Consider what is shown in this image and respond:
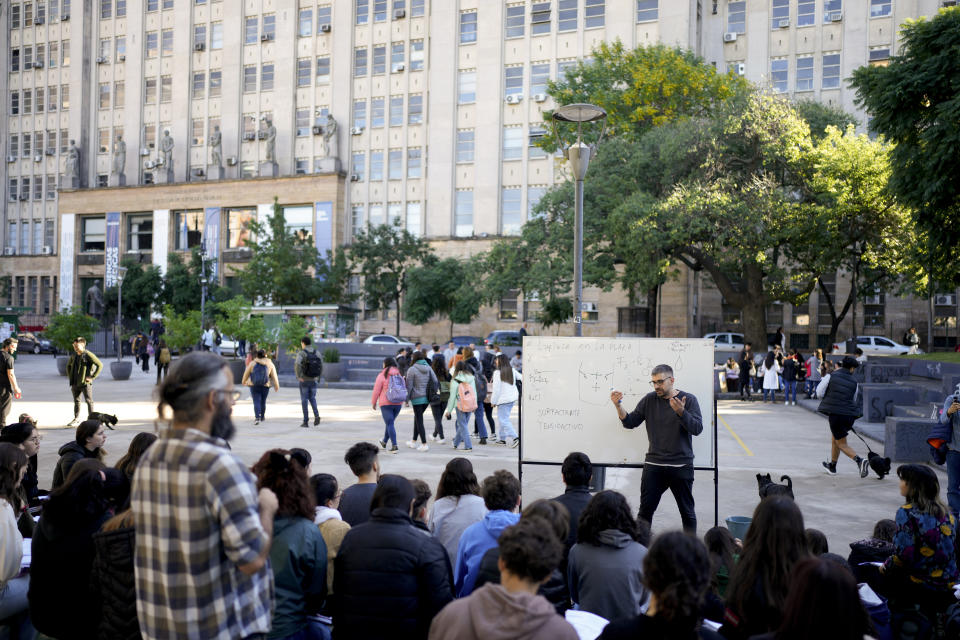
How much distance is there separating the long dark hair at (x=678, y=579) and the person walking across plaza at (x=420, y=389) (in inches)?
429

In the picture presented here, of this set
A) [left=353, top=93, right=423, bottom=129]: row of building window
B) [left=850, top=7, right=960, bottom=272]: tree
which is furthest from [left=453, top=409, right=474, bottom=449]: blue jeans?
[left=353, top=93, right=423, bottom=129]: row of building window

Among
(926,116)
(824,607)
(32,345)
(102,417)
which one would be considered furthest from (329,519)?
(32,345)

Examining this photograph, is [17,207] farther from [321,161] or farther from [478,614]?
[478,614]

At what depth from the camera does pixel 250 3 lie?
56.2 m

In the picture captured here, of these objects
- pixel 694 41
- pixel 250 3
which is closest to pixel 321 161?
pixel 250 3

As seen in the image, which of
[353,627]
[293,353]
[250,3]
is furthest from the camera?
[250,3]

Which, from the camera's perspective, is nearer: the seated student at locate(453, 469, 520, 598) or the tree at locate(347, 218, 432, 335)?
the seated student at locate(453, 469, 520, 598)

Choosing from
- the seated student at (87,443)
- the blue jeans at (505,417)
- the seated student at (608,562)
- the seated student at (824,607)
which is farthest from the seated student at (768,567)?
the blue jeans at (505,417)

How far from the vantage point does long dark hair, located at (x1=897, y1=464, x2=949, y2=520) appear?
4.87m

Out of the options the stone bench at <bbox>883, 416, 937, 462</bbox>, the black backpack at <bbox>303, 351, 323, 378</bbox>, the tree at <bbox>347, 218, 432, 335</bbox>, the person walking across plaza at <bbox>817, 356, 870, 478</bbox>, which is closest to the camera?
the person walking across plaza at <bbox>817, 356, 870, 478</bbox>

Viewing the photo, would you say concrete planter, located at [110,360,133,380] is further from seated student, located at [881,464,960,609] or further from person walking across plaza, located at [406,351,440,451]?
seated student, located at [881,464,960,609]

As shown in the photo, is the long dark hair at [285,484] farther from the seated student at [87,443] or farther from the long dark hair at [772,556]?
the seated student at [87,443]

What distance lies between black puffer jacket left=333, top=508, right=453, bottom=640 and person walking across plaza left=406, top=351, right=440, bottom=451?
32.1 feet

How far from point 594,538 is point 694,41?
47.3 meters
